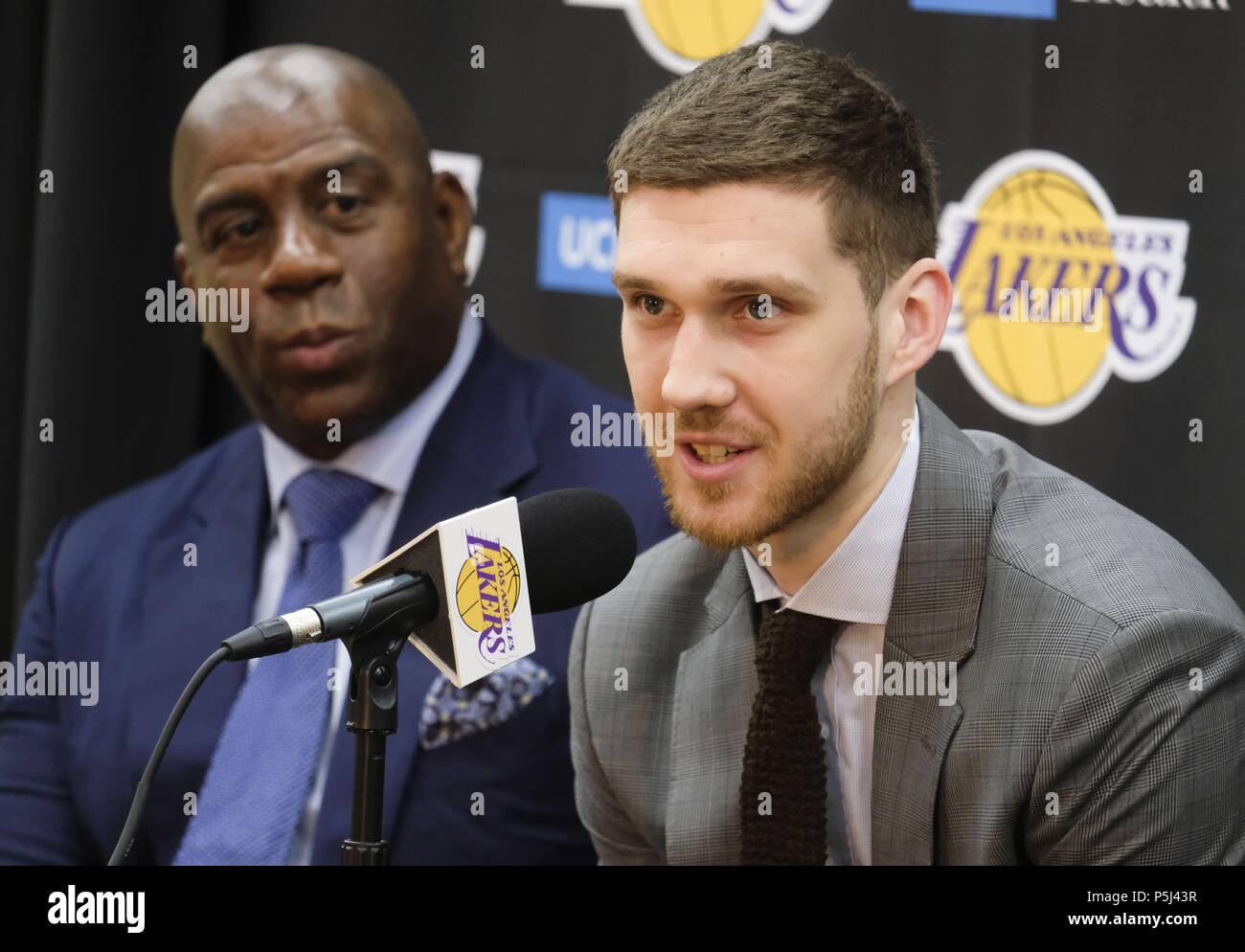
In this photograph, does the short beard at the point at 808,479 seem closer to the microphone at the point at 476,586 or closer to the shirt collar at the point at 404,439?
the microphone at the point at 476,586

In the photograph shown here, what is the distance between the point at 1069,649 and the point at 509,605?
0.74 metres

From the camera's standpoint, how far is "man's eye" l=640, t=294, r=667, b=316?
1.74 m

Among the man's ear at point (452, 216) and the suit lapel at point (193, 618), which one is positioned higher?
the man's ear at point (452, 216)

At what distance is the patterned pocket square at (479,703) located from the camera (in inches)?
86.9

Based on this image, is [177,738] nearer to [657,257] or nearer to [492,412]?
[492,412]

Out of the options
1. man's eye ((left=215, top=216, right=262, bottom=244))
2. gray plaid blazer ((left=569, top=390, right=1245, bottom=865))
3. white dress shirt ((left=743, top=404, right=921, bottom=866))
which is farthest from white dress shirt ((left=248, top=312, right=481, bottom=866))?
white dress shirt ((left=743, top=404, right=921, bottom=866))

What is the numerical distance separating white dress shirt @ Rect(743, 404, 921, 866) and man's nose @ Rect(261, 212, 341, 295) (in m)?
1.07

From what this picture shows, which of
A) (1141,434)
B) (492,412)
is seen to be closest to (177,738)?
(492,412)

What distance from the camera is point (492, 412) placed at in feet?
7.73

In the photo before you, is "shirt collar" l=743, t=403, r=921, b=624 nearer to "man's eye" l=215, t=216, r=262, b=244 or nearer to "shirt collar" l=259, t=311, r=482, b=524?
"shirt collar" l=259, t=311, r=482, b=524

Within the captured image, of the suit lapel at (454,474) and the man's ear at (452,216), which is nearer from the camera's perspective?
the suit lapel at (454,474)

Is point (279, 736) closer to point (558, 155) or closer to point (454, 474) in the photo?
point (454, 474)

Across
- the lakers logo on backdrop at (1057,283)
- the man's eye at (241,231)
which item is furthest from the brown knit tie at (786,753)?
the man's eye at (241,231)

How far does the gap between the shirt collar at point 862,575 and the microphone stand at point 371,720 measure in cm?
73
